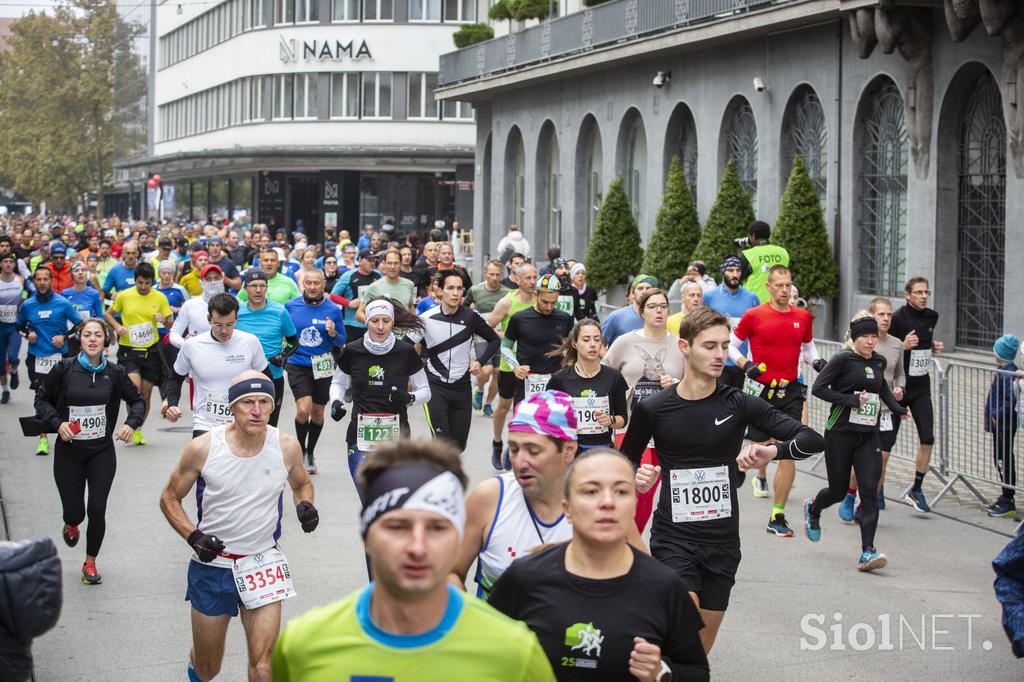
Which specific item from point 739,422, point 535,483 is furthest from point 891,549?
point 535,483

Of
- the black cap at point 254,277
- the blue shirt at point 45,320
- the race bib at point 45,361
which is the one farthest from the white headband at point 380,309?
the race bib at point 45,361

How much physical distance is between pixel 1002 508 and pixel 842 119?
13222 mm

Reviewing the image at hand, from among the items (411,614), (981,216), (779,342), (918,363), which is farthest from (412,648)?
(981,216)

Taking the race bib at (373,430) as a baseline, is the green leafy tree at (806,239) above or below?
above

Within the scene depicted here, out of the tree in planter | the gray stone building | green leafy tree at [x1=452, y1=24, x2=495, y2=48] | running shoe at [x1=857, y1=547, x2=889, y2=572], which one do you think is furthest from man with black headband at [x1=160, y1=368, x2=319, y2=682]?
green leafy tree at [x1=452, y1=24, x2=495, y2=48]

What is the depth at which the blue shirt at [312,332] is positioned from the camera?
1459 centimetres

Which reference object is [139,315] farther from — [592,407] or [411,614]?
[411,614]

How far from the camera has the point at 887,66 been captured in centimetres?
2386

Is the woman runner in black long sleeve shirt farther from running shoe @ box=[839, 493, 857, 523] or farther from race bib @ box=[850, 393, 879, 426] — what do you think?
running shoe @ box=[839, 493, 857, 523]

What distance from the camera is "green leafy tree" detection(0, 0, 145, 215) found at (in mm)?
88188

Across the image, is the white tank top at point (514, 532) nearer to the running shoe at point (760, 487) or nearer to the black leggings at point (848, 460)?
the black leggings at point (848, 460)

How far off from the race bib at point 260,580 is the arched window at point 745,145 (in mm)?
22265

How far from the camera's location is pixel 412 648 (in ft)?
11.5

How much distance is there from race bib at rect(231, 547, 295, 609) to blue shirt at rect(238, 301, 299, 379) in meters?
6.60
